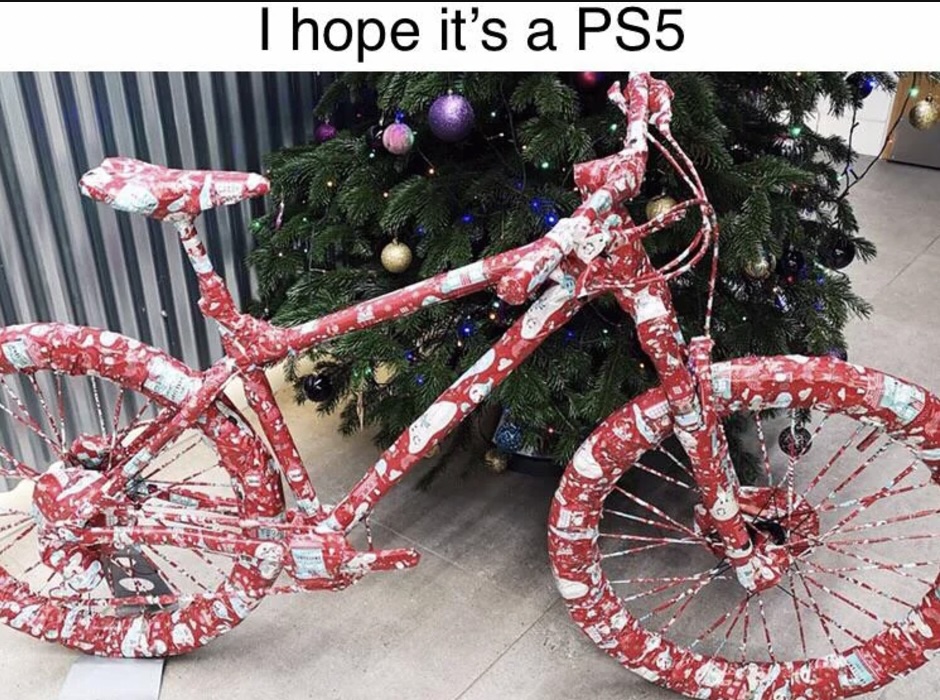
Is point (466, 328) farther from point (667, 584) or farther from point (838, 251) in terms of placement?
point (838, 251)

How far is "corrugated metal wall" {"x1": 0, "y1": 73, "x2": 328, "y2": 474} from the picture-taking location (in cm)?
196

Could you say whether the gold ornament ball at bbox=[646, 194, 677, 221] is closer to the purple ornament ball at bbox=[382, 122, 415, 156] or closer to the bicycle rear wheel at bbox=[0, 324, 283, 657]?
the purple ornament ball at bbox=[382, 122, 415, 156]

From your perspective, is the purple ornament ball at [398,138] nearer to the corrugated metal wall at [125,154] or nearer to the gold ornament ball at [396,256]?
the gold ornament ball at [396,256]

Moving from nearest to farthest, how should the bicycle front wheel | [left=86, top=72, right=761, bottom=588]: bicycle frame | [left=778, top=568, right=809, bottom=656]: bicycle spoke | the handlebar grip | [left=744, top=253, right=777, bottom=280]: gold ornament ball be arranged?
the handlebar grip < [left=86, top=72, right=761, bottom=588]: bicycle frame < the bicycle front wheel < [left=744, top=253, right=777, bottom=280]: gold ornament ball < [left=778, top=568, right=809, bottom=656]: bicycle spoke

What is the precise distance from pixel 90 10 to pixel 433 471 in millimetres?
1140

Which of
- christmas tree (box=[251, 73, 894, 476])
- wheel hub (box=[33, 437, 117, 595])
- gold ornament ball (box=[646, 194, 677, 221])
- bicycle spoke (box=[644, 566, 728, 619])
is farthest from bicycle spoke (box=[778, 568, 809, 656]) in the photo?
wheel hub (box=[33, 437, 117, 595])

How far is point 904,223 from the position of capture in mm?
3508

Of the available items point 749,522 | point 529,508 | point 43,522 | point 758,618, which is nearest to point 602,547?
point 529,508

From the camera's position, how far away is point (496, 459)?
2.18m

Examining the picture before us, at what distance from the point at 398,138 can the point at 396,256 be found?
0.75ft

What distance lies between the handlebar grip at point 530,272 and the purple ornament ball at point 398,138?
1.84ft

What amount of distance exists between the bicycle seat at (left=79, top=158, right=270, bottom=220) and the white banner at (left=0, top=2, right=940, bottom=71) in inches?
18.3

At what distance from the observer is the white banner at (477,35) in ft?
5.62

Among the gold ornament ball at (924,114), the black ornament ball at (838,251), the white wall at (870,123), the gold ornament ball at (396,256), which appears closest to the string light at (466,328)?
the gold ornament ball at (396,256)
